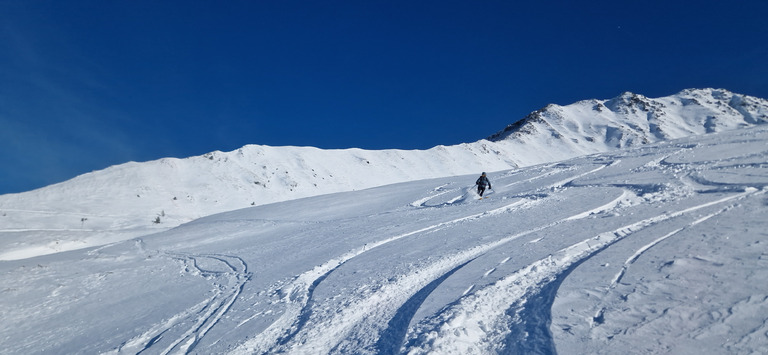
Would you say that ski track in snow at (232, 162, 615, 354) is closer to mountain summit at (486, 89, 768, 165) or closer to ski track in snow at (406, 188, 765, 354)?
ski track in snow at (406, 188, 765, 354)

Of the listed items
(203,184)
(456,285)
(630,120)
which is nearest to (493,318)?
(456,285)

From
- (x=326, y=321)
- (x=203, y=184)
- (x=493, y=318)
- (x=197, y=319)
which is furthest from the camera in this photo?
(x=203, y=184)

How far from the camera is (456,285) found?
531 cm

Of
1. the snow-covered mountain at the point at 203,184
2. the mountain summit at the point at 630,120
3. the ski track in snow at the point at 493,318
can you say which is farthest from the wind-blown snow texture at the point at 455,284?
the mountain summit at the point at 630,120

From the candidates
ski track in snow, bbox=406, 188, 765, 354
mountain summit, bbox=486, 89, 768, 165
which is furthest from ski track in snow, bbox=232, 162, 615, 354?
mountain summit, bbox=486, 89, 768, 165

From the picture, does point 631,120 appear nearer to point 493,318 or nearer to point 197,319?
point 493,318

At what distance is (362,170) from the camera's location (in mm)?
37094

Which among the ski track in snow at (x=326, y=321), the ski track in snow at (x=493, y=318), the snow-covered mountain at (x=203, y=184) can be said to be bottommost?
the ski track in snow at (x=493, y=318)

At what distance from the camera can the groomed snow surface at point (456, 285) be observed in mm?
3682

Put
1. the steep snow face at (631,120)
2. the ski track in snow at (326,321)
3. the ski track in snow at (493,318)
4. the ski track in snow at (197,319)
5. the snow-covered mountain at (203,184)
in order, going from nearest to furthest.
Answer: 1. the ski track in snow at (493,318)
2. the ski track in snow at (326,321)
3. the ski track in snow at (197,319)
4. the snow-covered mountain at (203,184)
5. the steep snow face at (631,120)

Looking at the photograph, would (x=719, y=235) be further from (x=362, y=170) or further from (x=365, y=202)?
(x=362, y=170)

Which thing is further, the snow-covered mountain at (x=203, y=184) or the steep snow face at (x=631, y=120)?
the steep snow face at (x=631, y=120)

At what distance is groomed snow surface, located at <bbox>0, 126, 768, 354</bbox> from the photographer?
3.68 metres

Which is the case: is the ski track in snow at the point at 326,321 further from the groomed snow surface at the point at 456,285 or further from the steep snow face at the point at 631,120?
the steep snow face at the point at 631,120
